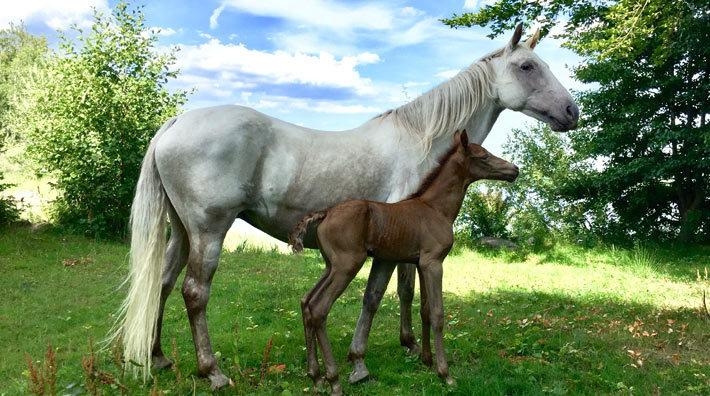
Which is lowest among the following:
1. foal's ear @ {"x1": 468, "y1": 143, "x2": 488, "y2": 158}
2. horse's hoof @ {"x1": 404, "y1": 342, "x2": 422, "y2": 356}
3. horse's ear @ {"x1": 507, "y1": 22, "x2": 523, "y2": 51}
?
horse's hoof @ {"x1": 404, "y1": 342, "x2": 422, "y2": 356}

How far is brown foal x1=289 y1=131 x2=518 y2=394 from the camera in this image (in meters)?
4.39

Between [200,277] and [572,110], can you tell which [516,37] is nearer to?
[572,110]

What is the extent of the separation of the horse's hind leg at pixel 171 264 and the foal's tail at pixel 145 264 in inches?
6.7

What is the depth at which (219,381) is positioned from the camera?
15.8ft

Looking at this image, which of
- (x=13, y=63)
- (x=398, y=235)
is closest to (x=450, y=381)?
(x=398, y=235)

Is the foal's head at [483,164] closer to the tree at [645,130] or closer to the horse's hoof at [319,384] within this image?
the horse's hoof at [319,384]

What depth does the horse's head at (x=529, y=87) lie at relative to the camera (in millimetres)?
5434

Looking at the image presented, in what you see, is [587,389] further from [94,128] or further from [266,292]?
[94,128]

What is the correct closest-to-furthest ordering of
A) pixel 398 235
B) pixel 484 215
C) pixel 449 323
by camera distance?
1. pixel 398 235
2. pixel 449 323
3. pixel 484 215

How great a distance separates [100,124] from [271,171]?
1177cm

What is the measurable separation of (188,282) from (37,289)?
6.92m

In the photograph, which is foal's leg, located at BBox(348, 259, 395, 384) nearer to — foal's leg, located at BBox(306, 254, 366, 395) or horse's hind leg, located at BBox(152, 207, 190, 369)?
foal's leg, located at BBox(306, 254, 366, 395)

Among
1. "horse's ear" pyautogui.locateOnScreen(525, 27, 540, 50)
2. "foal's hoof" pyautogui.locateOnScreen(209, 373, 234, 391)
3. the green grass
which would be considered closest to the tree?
the green grass

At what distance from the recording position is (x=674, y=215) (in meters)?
16.0
